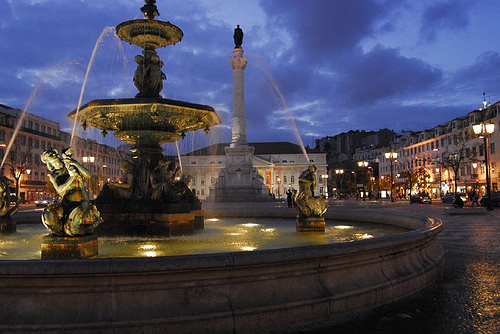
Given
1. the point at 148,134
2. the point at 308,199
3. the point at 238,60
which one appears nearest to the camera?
the point at 308,199

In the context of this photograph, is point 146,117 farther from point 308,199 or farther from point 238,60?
point 238,60

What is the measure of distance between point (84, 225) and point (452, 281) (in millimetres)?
5763

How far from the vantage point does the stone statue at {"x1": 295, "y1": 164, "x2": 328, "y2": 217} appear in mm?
9656

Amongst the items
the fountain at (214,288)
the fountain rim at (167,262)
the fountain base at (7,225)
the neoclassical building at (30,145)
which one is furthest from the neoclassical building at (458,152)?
the neoclassical building at (30,145)

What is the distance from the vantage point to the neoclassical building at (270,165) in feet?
378

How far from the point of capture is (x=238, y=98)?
56688 mm

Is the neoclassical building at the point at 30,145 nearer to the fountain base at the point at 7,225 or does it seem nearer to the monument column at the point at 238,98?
the monument column at the point at 238,98

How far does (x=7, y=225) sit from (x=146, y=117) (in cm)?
436

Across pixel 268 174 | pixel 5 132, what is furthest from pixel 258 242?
pixel 268 174

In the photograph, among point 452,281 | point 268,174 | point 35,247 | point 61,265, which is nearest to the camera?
point 61,265

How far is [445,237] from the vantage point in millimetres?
12789

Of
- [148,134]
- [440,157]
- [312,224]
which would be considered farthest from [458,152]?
[148,134]

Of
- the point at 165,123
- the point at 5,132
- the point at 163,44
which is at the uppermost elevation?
the point at 5,132

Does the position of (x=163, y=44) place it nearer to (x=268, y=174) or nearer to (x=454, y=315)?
(x=454, y=315)
